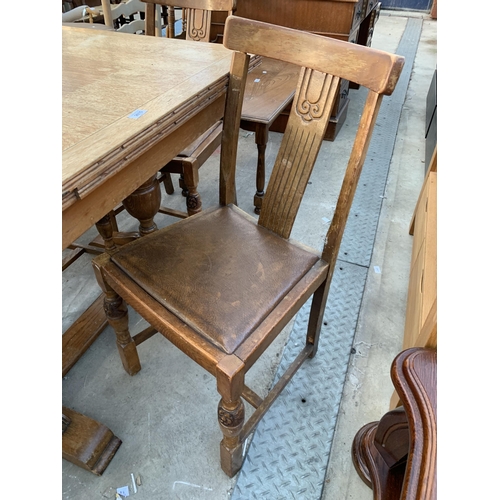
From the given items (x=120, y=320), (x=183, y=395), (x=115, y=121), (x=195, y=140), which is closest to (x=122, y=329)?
(x=120, y=320)

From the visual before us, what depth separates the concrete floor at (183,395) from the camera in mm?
1145

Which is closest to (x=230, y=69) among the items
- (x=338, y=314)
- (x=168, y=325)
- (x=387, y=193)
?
(x=168, y=325)

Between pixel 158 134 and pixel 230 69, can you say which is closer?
pixel 158 134

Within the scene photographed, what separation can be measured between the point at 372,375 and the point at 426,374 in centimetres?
87

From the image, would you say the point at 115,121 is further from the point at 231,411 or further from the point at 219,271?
the point at 231,411

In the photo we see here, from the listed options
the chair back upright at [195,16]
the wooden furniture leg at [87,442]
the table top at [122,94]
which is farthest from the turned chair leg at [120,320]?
the chair back upright at [195,16]

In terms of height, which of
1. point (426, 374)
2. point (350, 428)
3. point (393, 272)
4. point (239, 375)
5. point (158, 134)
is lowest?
point (350, 428)

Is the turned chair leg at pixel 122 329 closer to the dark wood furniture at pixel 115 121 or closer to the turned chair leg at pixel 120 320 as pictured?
the turned chair leg at pixel 120 320

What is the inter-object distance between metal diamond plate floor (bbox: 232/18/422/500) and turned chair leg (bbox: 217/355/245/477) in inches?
3.8

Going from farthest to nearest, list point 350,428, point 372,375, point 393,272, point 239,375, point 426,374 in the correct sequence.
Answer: point 393,272, point 372,375, point 350,428, point 239,375, point 426,374

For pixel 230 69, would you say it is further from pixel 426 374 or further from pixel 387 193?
pixel 387 193

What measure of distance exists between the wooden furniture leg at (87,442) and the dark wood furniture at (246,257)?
1.02 ft

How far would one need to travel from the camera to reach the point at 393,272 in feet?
6.13

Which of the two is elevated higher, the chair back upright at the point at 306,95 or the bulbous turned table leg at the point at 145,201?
the chair back upright at the point at 306,95
